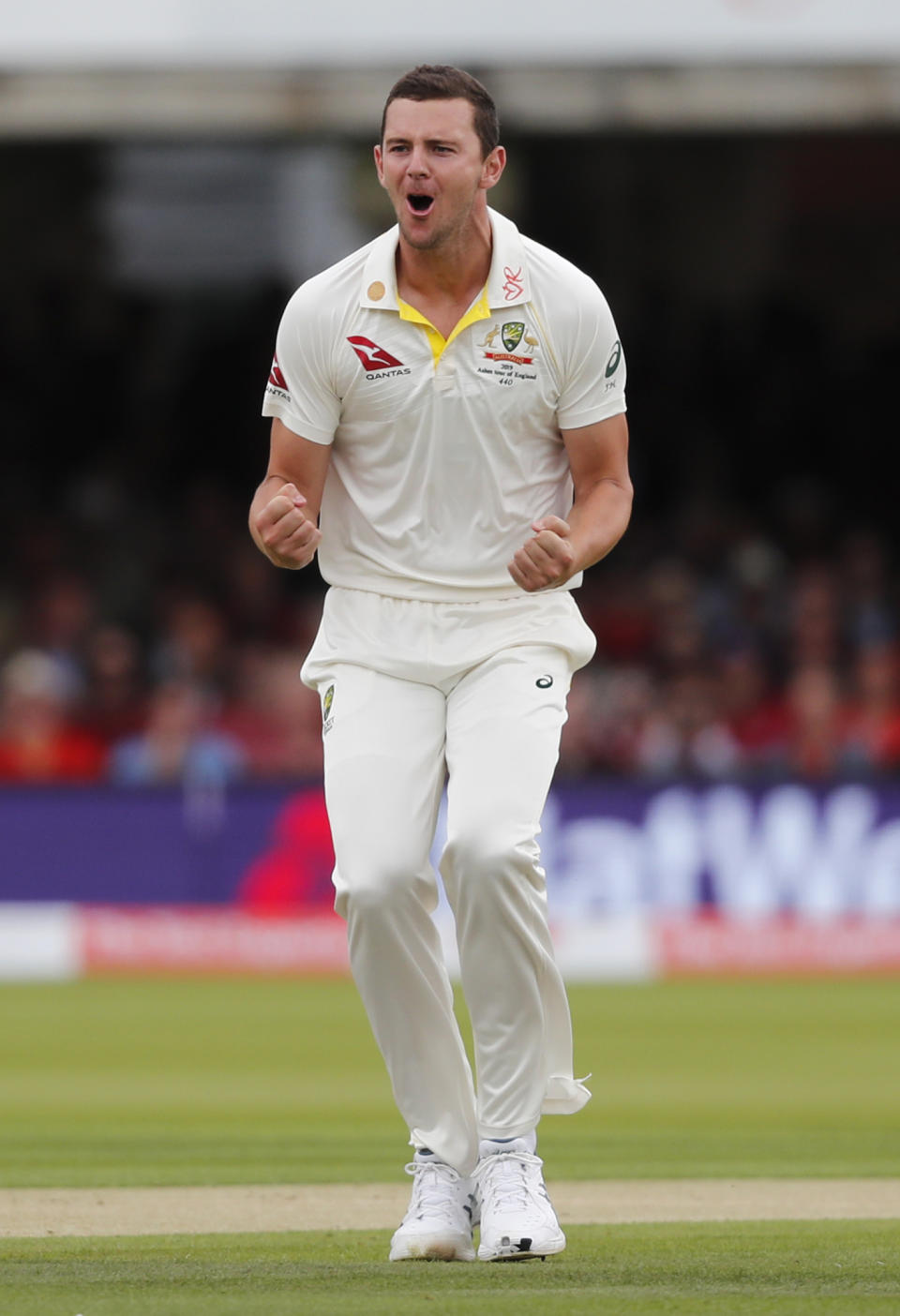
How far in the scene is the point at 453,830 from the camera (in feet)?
13.0

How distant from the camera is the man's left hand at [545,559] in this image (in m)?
3.94

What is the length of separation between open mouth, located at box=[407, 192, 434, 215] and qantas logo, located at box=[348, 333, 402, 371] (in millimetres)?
251

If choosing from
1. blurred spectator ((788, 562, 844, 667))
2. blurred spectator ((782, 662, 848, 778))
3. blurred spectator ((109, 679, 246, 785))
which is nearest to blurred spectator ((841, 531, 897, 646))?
blurred spectator ((788, 562, 844, 667))

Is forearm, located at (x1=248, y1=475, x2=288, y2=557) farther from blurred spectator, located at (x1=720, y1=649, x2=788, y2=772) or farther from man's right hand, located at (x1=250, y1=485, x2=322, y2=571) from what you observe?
blurred spectator, located at (x1=720, y1=649, x2=788, y2=772)

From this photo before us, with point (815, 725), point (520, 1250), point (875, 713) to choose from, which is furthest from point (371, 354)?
point (875, 713)

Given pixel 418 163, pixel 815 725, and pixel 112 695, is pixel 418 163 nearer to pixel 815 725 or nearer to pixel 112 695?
pixel 815 725

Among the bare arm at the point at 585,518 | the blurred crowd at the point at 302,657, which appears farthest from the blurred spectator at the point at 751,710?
the bare arm at the point at 585,518

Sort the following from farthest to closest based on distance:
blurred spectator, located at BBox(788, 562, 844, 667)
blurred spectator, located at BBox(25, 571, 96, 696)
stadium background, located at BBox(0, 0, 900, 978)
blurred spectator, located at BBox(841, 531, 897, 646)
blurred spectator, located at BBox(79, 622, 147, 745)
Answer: blurred spectator, located at BBox(841, 531, 897, 646) → blurred spectator, located at BBox(25, 571, 96, 696) → blurred spectator, located at BBox(788, 562, 844, 667) → blurred spectator, located at BBox(79, 622, 147, 745) → stadium background, located at BBox(0, 0, 900, 978)

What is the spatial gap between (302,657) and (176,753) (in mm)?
1906

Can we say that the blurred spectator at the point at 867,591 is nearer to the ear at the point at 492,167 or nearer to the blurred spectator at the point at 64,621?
the blurred spectator at the point at 64,621

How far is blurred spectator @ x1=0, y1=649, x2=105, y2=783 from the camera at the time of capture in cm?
1303

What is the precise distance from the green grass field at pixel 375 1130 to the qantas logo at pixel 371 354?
1565 mm

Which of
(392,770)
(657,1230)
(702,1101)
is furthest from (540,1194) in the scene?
(702,1101)

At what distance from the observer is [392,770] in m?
4.05
